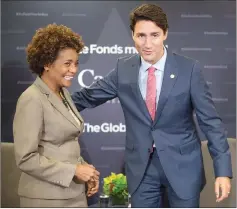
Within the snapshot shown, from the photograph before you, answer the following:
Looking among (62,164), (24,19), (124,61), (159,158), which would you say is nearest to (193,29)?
(24,19)

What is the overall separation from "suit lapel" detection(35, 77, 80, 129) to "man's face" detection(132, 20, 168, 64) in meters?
0.47

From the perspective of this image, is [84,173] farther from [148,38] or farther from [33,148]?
[148,38]

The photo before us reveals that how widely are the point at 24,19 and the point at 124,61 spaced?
1.90 meters

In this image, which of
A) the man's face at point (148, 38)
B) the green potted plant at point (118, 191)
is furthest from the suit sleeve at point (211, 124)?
the green potted plant at point (118, 191)

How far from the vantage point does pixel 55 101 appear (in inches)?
93.7

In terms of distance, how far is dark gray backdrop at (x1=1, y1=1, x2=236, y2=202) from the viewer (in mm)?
4320

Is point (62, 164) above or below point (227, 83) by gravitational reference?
below

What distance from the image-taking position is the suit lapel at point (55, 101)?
2373mm

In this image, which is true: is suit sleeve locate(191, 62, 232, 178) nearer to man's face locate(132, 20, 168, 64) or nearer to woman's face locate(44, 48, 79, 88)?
man's face locate(132, 20, 168, 64)

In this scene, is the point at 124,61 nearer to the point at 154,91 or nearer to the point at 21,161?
the point at 154,91

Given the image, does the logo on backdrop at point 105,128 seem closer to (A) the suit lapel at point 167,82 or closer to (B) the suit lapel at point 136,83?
(B) the suit lapel at point 136,83

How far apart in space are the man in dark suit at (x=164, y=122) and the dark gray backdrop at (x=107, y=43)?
1755 millimetres

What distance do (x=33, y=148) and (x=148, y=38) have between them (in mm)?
756

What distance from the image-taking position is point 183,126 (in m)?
2.53
